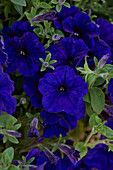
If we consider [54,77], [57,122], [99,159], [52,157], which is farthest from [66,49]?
[99,159]

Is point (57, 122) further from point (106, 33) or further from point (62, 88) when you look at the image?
point (106, 33)

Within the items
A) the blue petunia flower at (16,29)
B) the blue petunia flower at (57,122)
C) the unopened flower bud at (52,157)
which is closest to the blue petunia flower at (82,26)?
the blue petunia flower at (16,29)

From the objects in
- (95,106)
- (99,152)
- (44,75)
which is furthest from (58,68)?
(99,152)

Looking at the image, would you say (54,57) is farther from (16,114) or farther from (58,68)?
(16,114)

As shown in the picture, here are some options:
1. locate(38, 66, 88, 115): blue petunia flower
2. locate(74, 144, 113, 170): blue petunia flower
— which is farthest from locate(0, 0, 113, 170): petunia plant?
locate(74, 144, 113, 170): blue petunia flower

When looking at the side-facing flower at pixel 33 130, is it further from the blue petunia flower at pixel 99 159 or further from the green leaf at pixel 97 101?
the blue petunia flower at pixel 99 159

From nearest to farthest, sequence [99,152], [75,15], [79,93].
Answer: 1. [79,93]
2. [75,15]
3. [99,152]
